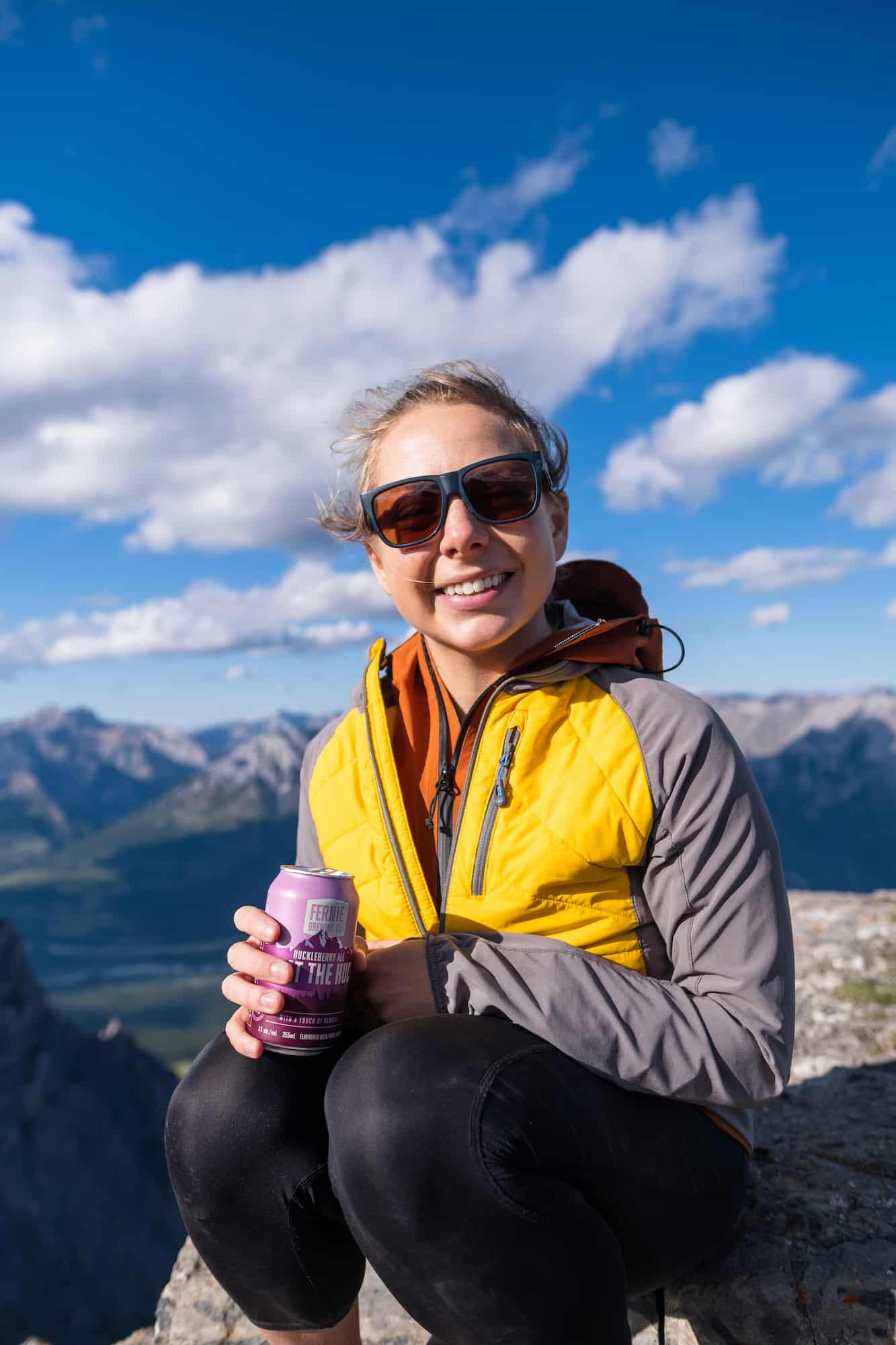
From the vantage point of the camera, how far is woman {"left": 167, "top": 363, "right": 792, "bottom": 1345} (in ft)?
8.33

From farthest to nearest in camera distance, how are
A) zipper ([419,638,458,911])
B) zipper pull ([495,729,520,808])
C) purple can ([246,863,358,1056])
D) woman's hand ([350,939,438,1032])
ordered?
1. zipper ([419,638,458,911])
2. zipper pull ([495,729,520,808])
3. woman's hand ([350,939,438,1032])
4. purple can ([246,863,358,1056])

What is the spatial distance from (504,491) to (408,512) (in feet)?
1.32

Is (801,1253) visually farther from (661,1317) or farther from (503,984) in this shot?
(503,984)

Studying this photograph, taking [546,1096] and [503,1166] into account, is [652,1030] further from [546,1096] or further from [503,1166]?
[503,1166]

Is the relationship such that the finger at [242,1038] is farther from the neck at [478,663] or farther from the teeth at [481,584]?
the teeth at [481,584]

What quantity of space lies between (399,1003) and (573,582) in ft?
6.76

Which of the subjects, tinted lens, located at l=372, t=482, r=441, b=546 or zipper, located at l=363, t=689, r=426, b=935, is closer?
zipper, located at l=363, t=689, r=426, b=935

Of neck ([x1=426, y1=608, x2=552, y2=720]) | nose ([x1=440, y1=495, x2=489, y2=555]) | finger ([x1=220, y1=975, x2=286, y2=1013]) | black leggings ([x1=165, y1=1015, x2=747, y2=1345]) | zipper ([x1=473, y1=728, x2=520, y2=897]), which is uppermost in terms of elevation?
nose ([x1=440, y1=495, x2=489, y2=555])

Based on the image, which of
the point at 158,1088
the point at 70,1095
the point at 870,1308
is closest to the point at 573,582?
the point at 870,1308

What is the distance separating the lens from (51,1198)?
85938mm

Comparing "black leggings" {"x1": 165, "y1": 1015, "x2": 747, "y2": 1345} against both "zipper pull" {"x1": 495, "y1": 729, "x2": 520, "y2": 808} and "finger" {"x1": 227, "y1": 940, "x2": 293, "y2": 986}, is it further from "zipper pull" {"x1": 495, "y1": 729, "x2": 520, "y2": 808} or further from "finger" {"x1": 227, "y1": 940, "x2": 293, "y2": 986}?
"zipper pull" {"x1": 495, "y1": 729, "x2": 520, "y2": 808}

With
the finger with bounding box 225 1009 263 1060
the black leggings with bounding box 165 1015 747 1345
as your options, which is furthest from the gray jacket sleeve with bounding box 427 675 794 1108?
the finger with bounding box 225 1009 263 1060

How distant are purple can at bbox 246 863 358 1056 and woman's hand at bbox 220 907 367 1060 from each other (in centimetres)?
2

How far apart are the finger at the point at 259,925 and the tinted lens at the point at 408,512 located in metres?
1.57
